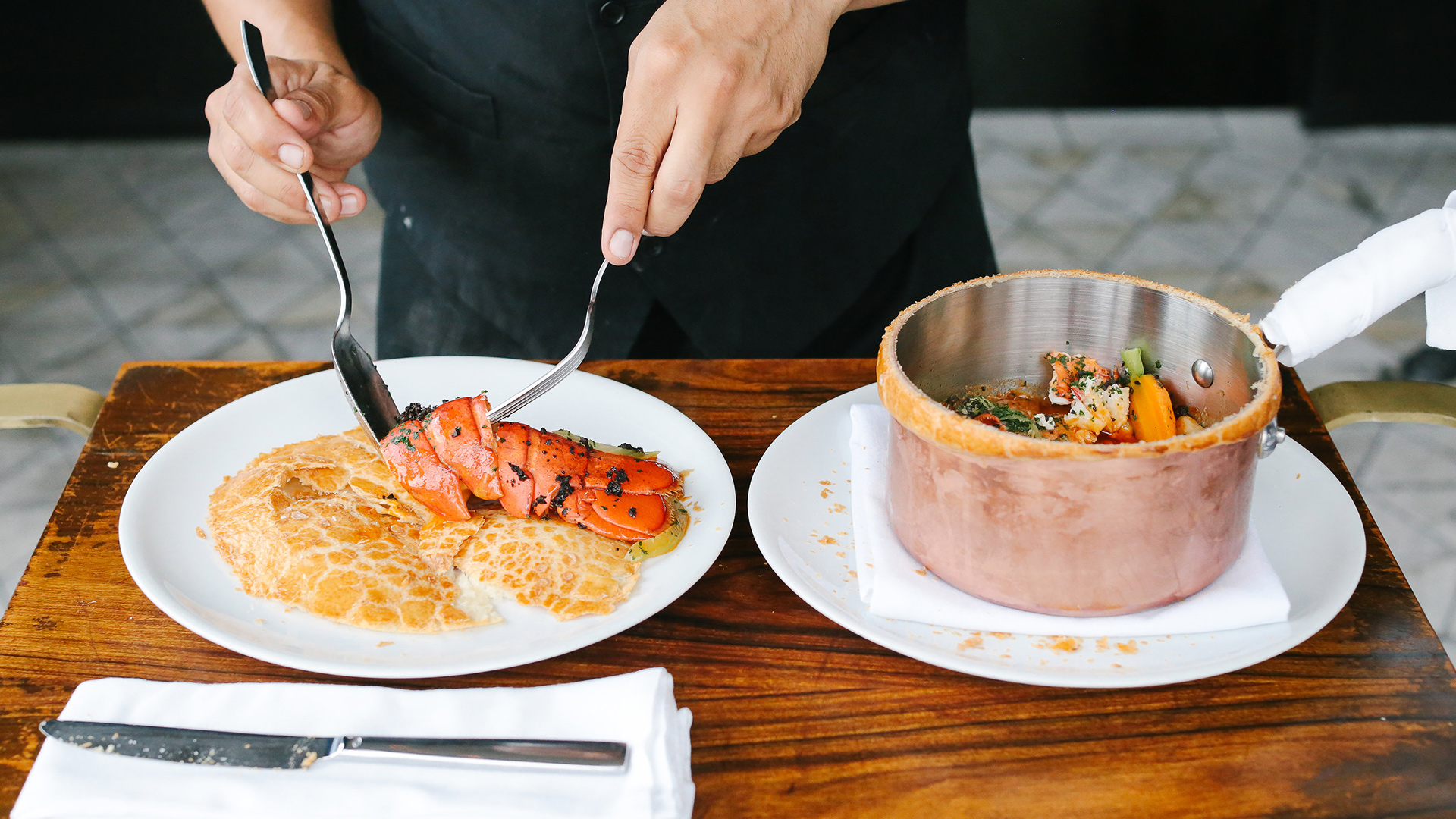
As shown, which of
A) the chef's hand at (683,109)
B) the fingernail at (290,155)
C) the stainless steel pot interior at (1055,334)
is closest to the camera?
the stainless steel pot interior at (1055,334)

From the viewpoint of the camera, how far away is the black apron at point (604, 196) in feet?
5.14

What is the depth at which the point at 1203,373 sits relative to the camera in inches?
39.6

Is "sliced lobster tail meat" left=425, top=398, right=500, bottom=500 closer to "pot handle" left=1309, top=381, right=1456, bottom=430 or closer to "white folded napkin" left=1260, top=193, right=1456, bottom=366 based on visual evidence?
"white folded napkin" left=1260, top=193, right=1456, bottom=366

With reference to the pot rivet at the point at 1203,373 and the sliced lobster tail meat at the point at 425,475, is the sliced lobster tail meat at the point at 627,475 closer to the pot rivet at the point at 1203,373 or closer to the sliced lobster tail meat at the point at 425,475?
the sliced lobster tail meat at the point at 425,475

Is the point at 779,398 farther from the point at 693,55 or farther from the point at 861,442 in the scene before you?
the point at 693,55

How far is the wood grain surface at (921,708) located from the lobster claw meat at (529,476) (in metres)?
0.10

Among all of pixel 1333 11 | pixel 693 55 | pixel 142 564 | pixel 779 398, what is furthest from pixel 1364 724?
pixel 1333 11

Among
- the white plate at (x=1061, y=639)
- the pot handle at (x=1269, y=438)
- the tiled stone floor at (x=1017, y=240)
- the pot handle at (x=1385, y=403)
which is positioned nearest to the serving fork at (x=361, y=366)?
the white plate at (x=1061, y=639)

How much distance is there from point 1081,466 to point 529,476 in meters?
0.53

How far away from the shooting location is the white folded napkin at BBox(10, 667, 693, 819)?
781 millimetres

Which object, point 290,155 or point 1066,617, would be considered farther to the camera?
point 290,155

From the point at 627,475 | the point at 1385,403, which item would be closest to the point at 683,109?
the point at 627,475

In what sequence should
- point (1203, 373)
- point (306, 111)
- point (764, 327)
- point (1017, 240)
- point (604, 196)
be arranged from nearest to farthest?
point (1203, 373) < point (306, 111) < point (604, 196) < point (764, 327) < point (1017, 240)

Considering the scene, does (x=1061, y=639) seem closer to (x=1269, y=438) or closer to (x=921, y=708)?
(x=921, y=708)
